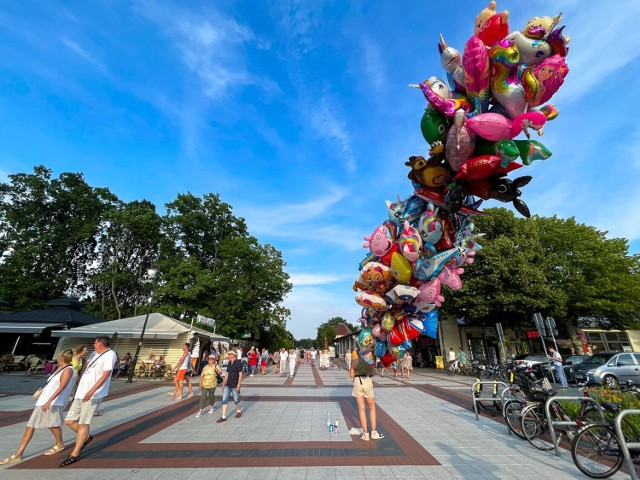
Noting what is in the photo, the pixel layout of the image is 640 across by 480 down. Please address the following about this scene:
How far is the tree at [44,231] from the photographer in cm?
2731

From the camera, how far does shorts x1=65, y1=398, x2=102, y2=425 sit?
496 cm

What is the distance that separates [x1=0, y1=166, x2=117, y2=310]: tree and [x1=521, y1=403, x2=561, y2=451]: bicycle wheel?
36762 millimetres

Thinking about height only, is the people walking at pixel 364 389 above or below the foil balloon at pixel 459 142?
below

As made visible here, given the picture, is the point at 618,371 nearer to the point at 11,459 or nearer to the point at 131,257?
the point at 11,459

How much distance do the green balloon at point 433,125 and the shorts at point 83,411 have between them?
6.49 meters

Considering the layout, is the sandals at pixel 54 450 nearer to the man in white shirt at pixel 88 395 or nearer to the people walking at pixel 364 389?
the man in white shirt at pixel 88 395

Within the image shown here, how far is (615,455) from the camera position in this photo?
438 centimetres

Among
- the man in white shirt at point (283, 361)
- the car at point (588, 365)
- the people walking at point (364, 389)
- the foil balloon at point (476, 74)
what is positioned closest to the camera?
the foil balloon at point (476, 74)

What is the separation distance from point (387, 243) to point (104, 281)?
115 ft

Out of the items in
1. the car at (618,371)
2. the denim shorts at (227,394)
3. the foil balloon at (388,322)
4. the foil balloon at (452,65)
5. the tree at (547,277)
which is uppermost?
the tree at (547,277)

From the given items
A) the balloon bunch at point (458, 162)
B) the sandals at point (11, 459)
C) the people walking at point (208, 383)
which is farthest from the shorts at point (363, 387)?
the sandals at point (11, 459)

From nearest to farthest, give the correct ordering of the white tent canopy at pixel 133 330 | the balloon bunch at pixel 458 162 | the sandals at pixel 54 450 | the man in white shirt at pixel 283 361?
the balloon bunch at pixel 458 162 → the sandals at pixel 54 450 → the white tent canopy at pixel 133 330 → the man in white shirt at pixel 283 361

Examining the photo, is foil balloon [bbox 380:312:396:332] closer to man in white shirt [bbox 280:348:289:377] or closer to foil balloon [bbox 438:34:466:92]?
foil balloon [bbox 438:34:466:92]

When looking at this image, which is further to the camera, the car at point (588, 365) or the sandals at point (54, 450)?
the car at point (588, 365)
